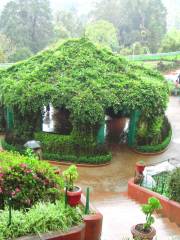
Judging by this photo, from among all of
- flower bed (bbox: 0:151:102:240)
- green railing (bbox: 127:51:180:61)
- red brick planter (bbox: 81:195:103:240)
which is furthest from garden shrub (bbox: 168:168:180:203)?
green railing (bbox: 127:51:180:61)

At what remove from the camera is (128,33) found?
→ 65.0m

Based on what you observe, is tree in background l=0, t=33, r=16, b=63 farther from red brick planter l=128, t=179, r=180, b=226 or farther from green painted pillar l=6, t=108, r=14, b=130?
red brick planter l=128, t=179, r=180, b=226

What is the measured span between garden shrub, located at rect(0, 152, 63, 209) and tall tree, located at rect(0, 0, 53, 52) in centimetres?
4612

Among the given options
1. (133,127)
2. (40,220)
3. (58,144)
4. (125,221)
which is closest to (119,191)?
(58,144)

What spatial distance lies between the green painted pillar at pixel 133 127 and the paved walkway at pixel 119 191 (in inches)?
16.1

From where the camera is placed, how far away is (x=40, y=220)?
7.14 metres

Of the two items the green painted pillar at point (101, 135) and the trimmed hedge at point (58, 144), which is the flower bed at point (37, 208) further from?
the green painted pillar at point (101, 135)

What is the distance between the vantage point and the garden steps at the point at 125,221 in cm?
925

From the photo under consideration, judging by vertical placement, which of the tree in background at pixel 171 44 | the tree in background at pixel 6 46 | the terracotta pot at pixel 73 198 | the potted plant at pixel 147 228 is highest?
the tree in background at pixel 171 44

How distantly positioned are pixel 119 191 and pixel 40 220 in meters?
8.33

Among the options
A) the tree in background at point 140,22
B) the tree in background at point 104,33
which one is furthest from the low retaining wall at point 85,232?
the tree in background at point 140,22

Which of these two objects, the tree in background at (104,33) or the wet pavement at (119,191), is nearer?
the wet pavement at (119,191)

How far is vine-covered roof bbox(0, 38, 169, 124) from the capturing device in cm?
1761

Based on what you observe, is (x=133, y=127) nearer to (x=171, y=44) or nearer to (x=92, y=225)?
(x=92, y=225)
